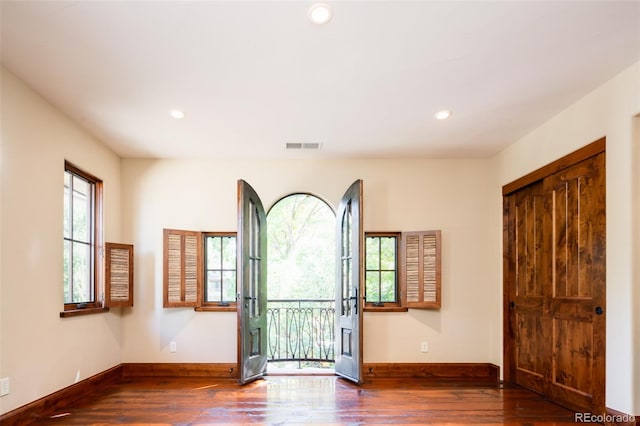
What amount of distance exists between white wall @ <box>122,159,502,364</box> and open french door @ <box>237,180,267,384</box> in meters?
0.36

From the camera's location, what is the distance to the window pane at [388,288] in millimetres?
5129

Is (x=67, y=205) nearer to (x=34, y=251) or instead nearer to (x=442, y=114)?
(x=34, y=251)

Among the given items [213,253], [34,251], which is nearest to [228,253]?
[213,253]

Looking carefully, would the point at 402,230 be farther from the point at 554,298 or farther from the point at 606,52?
the point at 606,52

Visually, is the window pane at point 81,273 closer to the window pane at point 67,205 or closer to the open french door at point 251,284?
the window pane at point 67,205

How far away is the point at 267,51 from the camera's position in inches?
104

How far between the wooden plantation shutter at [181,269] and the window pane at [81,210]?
0.79m

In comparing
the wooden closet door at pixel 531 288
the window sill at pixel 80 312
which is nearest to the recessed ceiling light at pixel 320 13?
the wooden closet door at pixel 531 288

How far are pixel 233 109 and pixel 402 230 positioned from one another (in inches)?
101

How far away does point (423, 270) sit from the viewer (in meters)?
4.91

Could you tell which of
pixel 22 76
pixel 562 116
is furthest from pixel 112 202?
pixel 562 116

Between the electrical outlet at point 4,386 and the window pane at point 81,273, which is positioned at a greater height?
the window pane at point 81,273

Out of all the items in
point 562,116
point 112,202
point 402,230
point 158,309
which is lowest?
point 158,309

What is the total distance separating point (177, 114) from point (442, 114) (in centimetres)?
233
